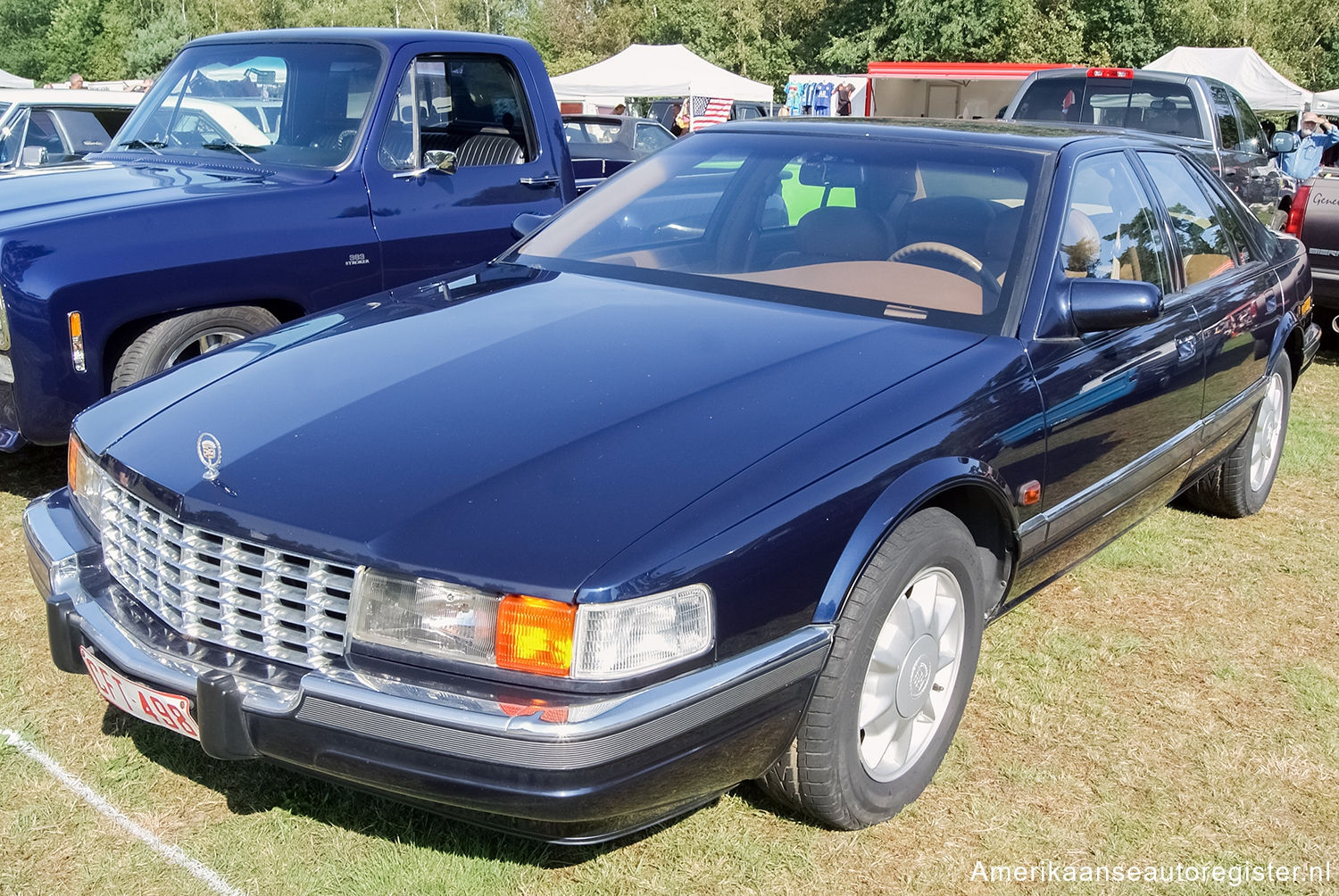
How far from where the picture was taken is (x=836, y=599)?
7.87 ft

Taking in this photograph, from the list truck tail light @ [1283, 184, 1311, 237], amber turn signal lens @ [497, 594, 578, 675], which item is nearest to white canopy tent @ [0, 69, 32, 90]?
truck tail light @ [1283, 184, 1311, 237]

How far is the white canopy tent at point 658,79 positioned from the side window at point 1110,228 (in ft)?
78.9

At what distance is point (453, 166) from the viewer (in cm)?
534

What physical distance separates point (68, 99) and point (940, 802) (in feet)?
31.3

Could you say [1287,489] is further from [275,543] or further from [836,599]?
[275,543]

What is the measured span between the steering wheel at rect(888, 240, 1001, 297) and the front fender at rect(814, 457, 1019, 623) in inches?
23.3

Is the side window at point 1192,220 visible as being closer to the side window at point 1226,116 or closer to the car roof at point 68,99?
the side window at point 1226,116

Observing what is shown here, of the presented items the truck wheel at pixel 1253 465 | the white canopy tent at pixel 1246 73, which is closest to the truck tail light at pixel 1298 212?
the truck wheel at pixel 1253 465

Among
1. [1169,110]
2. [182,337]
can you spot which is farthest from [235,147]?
[1169,110]

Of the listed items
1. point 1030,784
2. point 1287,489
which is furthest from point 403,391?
point 1287,489

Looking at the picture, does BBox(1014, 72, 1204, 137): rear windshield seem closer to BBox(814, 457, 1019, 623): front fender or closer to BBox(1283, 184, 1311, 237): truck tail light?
BBox(1283, 184, 1311, 237): truck tail light

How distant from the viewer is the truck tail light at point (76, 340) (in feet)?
13.5

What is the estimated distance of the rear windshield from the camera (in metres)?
9.55

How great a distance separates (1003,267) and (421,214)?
2873 millimetres
